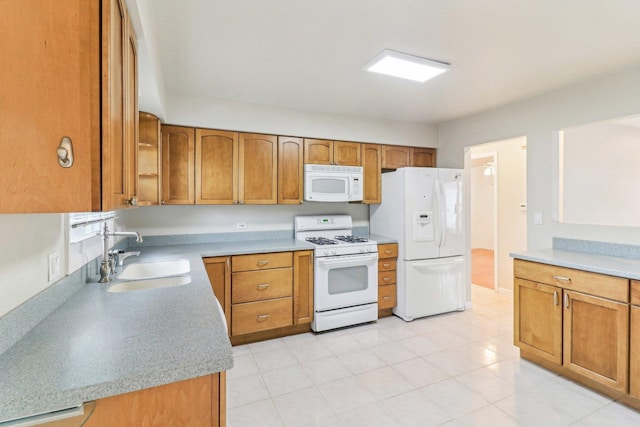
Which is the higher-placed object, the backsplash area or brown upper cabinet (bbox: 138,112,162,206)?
brown upper cabinet (bbox: 138,112,162,206)

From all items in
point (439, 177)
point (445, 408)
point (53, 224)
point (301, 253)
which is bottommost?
point (445, 408)

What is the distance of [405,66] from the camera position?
2385 mm

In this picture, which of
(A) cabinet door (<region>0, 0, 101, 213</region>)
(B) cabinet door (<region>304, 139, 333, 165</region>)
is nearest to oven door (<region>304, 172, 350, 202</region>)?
(B) cabinet door (<region>304, 139, 333, 165</region>)

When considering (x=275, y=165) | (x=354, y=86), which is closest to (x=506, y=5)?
(x=354, y=86)

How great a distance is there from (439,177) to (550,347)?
195cm

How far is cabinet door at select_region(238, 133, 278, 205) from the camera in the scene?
3.24m

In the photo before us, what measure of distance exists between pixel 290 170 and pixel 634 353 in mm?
3024

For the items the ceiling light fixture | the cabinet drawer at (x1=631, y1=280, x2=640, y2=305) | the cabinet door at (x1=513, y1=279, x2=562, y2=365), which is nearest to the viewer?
the cabinet drawer at (x1=631, y1=280, x2=640, y2=305)

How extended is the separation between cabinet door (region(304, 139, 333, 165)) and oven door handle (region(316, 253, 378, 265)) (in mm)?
1091

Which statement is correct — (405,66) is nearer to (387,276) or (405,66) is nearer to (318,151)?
(318,151)

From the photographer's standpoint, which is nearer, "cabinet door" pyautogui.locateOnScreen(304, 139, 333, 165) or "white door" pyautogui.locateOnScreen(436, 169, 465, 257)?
"cabinet door" pyautogui.locateOnScreen(304, 139, 333, 165)

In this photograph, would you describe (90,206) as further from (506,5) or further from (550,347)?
(550,347)

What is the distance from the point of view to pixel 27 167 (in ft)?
2.31

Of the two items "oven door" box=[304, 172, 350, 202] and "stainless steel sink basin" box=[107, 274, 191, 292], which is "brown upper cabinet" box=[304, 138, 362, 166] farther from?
"stainless steel sink basin" box=[107, 274, 191, 292]
